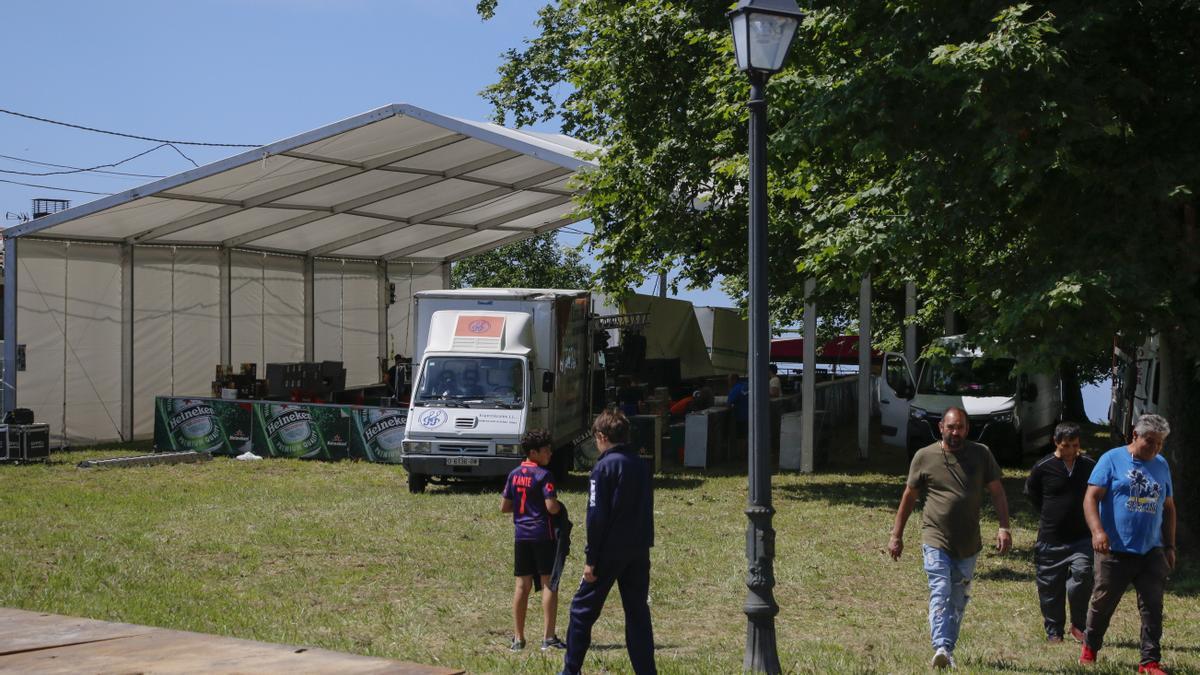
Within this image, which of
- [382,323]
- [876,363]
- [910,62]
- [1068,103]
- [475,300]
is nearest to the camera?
[1068,103]

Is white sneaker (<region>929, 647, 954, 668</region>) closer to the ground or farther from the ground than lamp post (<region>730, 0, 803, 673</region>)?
closer to the ground

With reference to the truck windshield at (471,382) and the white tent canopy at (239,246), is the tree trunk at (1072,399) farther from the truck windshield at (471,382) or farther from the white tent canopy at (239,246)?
the truck windshield at (471,382)

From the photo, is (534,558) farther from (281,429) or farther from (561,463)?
(281,429)

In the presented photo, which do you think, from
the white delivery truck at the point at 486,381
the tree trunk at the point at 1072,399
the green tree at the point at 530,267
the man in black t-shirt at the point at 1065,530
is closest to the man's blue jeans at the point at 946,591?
the man in black t-shirt at the point at 1065,530

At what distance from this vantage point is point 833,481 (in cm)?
2277

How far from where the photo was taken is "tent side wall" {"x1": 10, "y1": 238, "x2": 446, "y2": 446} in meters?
27.8

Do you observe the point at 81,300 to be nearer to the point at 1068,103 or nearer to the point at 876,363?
the point at 1068,103

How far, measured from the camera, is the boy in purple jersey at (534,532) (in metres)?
9.20

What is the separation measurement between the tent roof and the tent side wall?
613 mm

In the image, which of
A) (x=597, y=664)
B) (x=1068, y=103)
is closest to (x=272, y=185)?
(x=1068, y=103)

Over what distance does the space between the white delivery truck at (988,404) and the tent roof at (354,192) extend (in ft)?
25.5

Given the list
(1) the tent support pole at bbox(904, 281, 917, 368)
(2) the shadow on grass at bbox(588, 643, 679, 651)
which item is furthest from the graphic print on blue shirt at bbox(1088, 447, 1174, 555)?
(1) the tent support pole at bbox(904, 281, 917, 368)

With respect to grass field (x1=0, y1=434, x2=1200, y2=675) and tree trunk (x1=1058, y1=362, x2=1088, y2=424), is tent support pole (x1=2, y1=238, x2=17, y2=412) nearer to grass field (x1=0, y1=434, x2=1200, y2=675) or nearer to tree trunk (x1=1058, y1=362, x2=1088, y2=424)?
grass field (x1=0, y1=434, x2=1200, y2=675)

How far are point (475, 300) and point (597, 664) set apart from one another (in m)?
13.3
